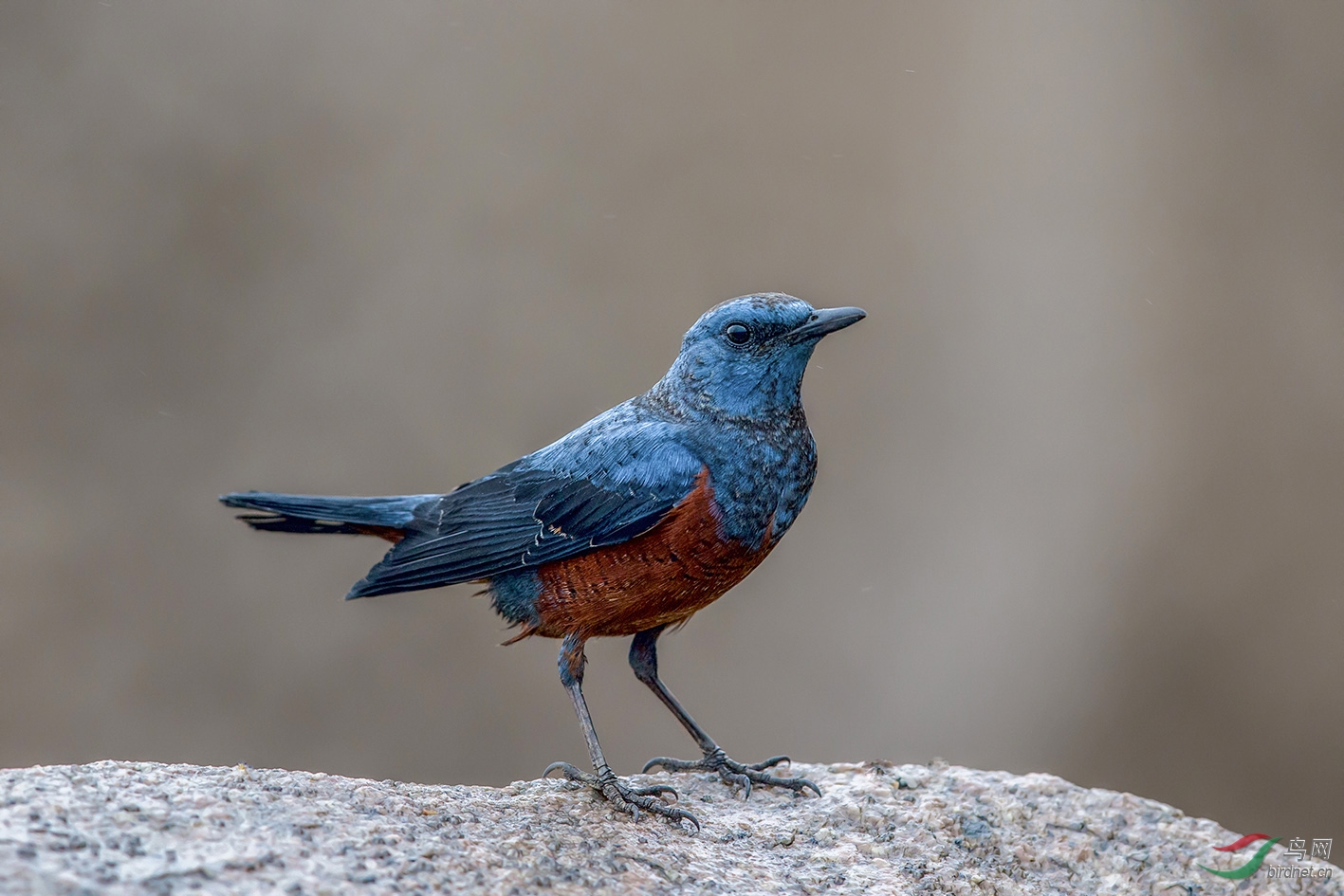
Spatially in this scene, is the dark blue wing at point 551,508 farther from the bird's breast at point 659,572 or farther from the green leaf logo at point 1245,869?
the green leaf logo at point 1245,869

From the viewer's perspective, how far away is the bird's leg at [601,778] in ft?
12.4

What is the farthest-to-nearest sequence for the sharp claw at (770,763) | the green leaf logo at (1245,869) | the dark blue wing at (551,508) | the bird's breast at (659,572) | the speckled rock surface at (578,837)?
1. the sharp claw at (770,763)
2. the green leaf logo at (1245,869)
3. the dark blue wing at (551,508)
4. the bird's breast at (659,572)
5. the speckled rock surface at (578,837)

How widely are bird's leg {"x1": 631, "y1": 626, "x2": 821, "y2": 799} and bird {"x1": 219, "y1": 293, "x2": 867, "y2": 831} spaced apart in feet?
0.73

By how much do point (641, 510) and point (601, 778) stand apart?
3.12ft

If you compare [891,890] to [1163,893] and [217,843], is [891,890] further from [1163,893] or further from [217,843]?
[217,843]

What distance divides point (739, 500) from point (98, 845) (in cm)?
208

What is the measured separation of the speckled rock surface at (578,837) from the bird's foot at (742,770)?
0.17 feet

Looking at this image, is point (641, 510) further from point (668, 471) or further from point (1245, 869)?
point (1245, 869)

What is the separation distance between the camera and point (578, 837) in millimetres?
3445

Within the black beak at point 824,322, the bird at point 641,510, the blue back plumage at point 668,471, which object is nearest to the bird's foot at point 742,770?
the bird at point 641,510

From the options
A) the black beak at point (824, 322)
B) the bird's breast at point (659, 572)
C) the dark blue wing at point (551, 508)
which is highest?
the black beak at point (824, 322)

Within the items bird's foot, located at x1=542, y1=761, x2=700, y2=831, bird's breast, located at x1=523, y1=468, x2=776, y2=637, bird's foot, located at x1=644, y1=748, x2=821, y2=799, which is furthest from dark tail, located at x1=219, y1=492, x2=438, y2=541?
bird's foot, located at x1=644, y1=748, x2=821, y2=799

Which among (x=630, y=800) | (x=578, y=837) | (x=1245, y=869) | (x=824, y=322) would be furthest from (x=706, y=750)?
(x=1245, y=869)

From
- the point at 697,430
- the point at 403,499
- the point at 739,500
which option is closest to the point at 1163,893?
the point at 739,500
